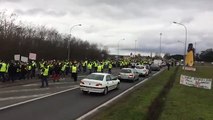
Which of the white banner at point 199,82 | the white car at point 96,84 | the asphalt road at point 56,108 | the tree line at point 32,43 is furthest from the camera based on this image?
the tree line at point 32,43

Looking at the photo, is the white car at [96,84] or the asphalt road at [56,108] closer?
the asphalt road at [56,108]

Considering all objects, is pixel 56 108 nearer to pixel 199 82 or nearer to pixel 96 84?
pixel 96 84

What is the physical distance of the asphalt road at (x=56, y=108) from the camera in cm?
1468

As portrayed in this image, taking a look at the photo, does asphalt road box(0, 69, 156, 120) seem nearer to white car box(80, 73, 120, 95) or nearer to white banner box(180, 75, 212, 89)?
white car box(80, 73, 120, 95)

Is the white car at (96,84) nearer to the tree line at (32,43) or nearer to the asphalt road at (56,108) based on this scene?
the asphalt road at (56,108)

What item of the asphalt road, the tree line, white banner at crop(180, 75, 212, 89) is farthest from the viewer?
the tree line

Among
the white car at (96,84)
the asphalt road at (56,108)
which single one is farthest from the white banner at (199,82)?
the asphalt road at (56,108)

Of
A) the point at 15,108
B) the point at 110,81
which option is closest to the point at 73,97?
the point at 110,81


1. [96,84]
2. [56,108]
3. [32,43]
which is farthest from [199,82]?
[32,43]

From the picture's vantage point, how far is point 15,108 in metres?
16.6

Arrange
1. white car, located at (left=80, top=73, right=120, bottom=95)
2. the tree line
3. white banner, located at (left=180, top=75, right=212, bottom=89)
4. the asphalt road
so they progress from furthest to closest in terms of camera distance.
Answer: the tree line < white banner, located at (left=180, top=75, right=212, bottom=89) < white car, located at (left=80, top=73, right=120, bottom=95) < the asphalt road

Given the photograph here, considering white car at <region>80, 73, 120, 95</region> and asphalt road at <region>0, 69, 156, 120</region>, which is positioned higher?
white car at <region>80, 73, 120, 95</region>

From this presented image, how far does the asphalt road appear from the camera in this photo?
578 inches

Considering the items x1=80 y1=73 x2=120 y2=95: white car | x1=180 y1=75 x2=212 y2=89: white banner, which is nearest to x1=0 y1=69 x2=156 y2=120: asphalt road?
x1=80 y1=73 x2=120 y2=95: white car
